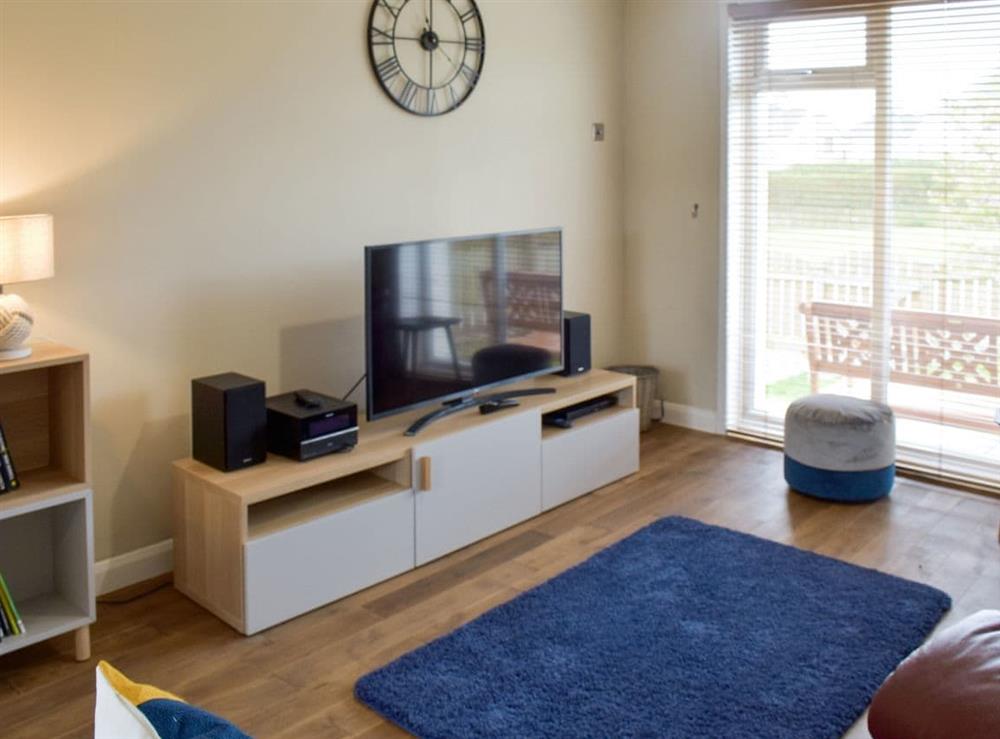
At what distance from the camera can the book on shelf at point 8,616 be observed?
2.96 meters

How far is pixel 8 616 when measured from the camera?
297 cm

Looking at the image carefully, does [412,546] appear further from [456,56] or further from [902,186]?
[902,186]

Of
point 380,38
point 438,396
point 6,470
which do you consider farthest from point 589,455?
point 6,470

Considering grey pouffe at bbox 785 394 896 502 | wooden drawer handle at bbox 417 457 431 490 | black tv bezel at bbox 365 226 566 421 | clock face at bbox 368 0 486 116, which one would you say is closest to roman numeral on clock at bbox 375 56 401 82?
clock face at bbox 368 0 486 116

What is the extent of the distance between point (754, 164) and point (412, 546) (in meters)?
2.65

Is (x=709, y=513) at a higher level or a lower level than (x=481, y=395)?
lower

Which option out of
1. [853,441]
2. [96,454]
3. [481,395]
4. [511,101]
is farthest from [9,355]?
[853,441]

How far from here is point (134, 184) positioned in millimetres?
3480

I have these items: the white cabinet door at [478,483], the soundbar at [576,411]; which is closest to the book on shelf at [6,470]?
the white cabinet door at [478,483]

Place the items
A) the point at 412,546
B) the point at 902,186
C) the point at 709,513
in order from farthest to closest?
the point at 902,186 → the point at 709,513 → the point at 412,546

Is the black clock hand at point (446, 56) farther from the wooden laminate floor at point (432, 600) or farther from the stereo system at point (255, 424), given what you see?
the wooden laminate floor at point (432, 600)

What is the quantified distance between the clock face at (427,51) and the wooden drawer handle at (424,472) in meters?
1.52

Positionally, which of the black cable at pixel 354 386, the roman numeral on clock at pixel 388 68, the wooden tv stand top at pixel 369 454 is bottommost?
the wooden tv stand top at pixel 369 454

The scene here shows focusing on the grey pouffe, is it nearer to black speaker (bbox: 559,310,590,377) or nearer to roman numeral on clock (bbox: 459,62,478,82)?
black speaker (bbox: 559,310,590,377)
